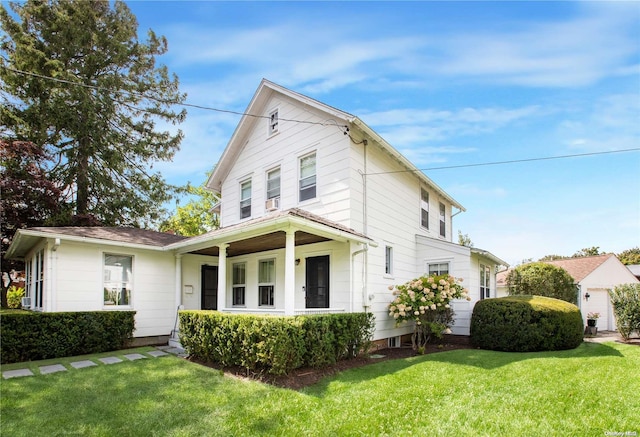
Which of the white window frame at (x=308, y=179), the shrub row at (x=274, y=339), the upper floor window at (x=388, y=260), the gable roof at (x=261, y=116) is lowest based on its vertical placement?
the shrub row at (x=274, y=339)

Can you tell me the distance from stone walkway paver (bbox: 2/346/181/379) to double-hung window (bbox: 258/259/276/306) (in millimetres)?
2807

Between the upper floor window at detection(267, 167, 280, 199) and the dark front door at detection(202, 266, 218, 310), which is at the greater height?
the upper floor window at detection(267, 167, 280, 199)

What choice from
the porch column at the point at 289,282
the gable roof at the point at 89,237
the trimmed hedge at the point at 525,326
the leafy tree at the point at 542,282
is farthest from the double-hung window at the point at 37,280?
the leafy tree at the point at 542,282

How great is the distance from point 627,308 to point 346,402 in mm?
11703

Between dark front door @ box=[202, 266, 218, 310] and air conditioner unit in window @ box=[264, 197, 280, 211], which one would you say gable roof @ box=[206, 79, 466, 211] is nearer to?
air conditioner unit in window @ box=[264, 197, 280, 211]

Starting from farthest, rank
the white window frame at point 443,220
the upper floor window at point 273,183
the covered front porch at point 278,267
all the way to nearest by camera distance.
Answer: the white window frame at point 443,220
the upper floor window at point 273,183
the covered front porch at point 278,267

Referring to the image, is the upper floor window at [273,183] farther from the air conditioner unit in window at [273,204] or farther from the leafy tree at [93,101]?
the leafy tree at [93,101]

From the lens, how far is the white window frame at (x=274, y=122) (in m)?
12.0

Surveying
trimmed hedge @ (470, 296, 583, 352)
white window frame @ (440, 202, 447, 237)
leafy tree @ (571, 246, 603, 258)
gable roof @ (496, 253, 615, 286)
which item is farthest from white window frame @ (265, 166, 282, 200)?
leafy tree @ (571, 246, 603, 258)

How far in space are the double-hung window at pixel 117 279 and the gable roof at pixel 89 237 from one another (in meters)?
0.62

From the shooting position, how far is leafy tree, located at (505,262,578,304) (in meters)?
16.7

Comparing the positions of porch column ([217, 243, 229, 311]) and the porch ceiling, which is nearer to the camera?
the porch ceiling

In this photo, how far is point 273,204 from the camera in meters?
11.2

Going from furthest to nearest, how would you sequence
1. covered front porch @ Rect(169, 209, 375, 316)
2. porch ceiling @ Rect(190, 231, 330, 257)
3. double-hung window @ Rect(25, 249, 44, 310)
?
double-hung window @ Rect(25, 249, 44, 310), porch ceiling @ Rect(190, 231, 330, 257), covered front porch @ Rect(169, 209, 375, 316)
